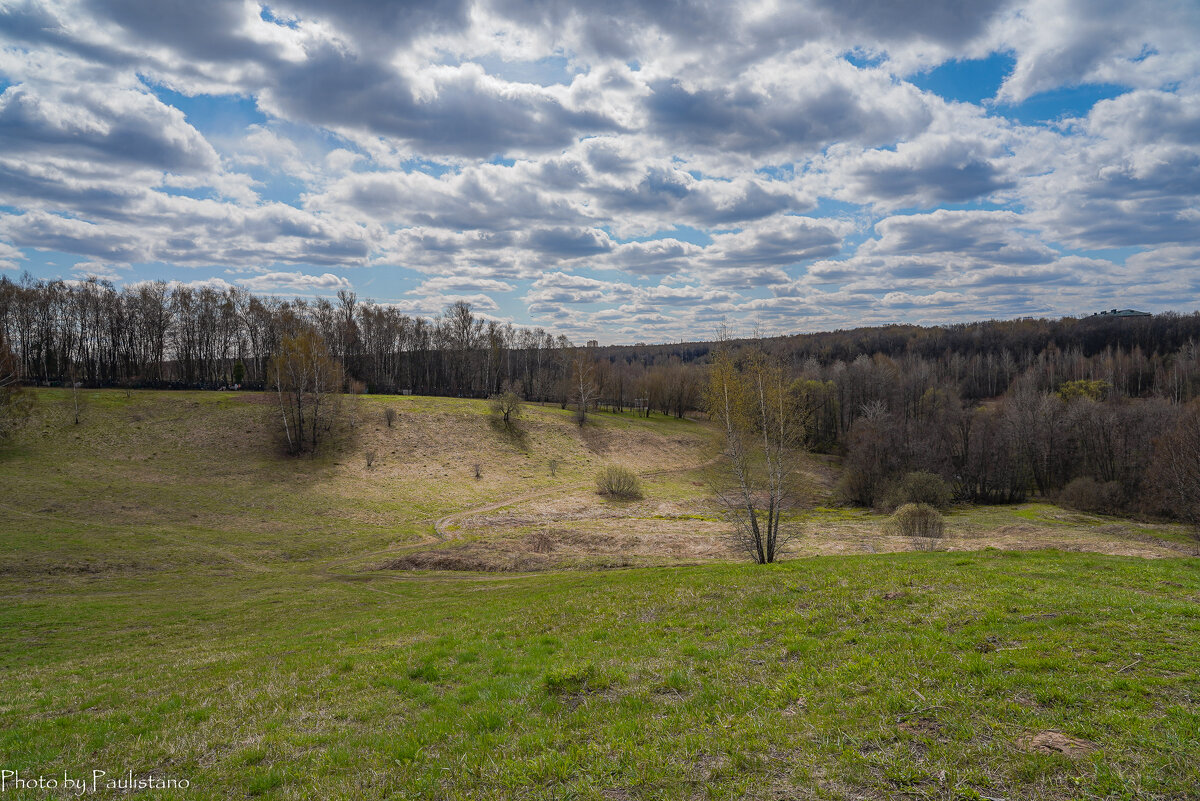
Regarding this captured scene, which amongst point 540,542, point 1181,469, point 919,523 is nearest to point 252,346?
point 540,542

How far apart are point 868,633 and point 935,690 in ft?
9.72

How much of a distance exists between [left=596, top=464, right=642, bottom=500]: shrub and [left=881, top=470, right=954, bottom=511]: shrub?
26.6 meters

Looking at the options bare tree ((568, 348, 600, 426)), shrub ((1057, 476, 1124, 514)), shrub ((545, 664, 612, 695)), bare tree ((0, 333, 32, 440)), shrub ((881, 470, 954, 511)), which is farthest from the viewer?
bare tree ((568, 348, 600, 426))

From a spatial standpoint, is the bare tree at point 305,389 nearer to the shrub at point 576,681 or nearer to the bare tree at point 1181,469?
the shrub at point 576,681

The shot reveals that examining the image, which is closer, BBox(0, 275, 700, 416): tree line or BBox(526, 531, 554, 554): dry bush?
BBox(526, 531, 554, 554): dry bush

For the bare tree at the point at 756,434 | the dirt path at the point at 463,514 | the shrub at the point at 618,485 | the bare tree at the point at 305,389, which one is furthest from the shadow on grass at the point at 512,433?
the bare tree at the point at 756,434

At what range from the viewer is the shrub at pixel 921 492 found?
52.0m

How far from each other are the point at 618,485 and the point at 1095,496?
167ft

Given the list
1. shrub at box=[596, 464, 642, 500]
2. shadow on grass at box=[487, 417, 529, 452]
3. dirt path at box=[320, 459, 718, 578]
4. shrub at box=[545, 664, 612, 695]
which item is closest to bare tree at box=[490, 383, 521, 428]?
shadow on grass at box=[487, 417, 529, 452]

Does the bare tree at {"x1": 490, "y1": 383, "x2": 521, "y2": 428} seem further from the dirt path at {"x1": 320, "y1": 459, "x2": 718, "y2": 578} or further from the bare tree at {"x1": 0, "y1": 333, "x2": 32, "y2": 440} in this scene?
the bare tree at {"x1": 0, "y1": 333, "x2": 32, "y2": 440}

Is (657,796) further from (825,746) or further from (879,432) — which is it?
(879,432)

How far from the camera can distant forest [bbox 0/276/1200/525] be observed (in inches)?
2466

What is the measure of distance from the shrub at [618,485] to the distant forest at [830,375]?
57.9 feet

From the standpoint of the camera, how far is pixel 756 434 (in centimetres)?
2541
